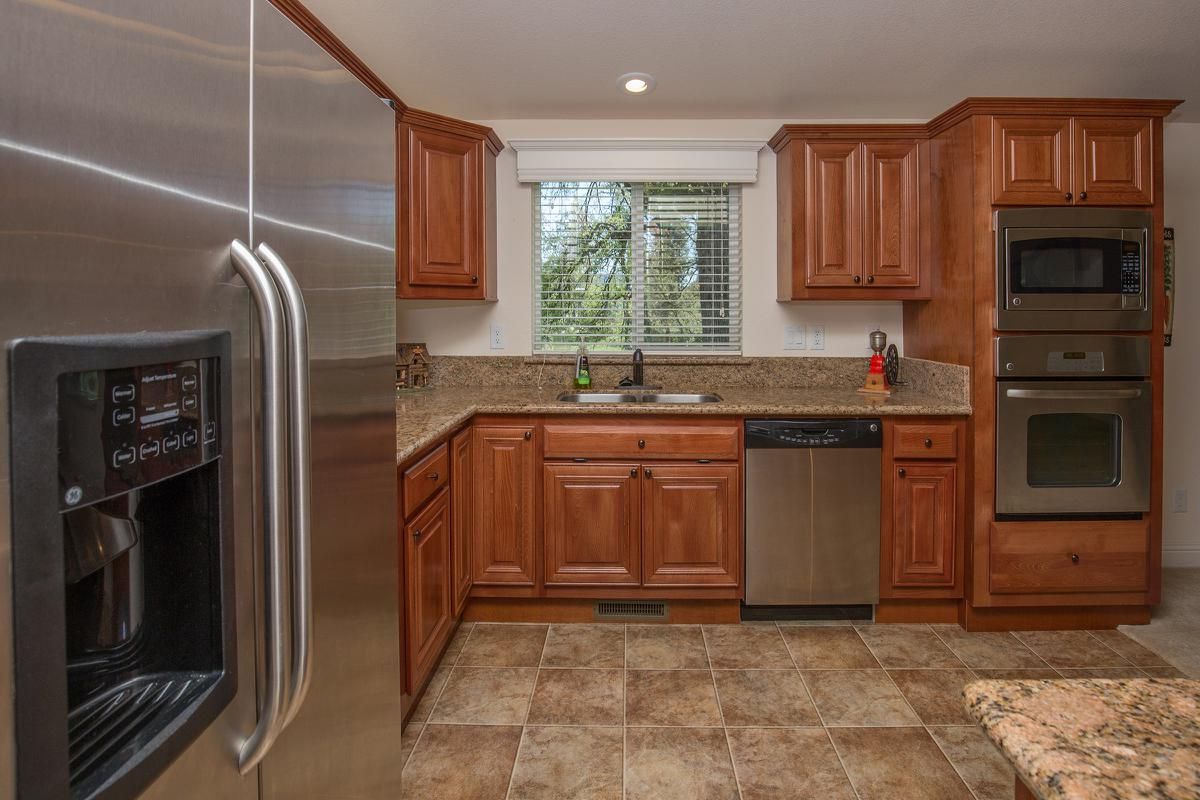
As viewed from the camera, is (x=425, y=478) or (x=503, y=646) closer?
(x=425, y=478)

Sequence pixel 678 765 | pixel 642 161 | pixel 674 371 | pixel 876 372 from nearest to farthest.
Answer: pixel 678 765, pixel 876 372, pixel 642 161, pixel 674 371

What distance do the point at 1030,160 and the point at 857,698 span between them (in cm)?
214

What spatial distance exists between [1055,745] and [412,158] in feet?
9.61

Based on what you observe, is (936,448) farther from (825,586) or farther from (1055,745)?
(1055,745)

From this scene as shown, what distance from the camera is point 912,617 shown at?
9.66 feet

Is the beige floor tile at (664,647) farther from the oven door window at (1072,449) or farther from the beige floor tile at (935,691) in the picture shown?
the oven door window at (1072,449)

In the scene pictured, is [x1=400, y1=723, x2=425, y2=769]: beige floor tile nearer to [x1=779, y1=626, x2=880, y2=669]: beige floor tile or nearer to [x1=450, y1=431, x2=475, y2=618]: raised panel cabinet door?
[x1=450, y1=431, x2=475, y2=618]: raised panel cabinet door

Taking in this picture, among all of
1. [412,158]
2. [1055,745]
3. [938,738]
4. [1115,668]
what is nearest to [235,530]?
[1055,745]

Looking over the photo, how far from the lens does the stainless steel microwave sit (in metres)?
2.74

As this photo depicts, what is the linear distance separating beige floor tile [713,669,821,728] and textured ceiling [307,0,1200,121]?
2.29m

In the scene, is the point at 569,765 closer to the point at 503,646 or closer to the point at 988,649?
the point at 503,646

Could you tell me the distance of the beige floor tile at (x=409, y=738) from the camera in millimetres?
2002

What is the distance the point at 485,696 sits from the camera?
7.63 feet

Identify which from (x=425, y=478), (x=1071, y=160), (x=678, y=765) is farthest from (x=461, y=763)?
(x=1071, y=160)
